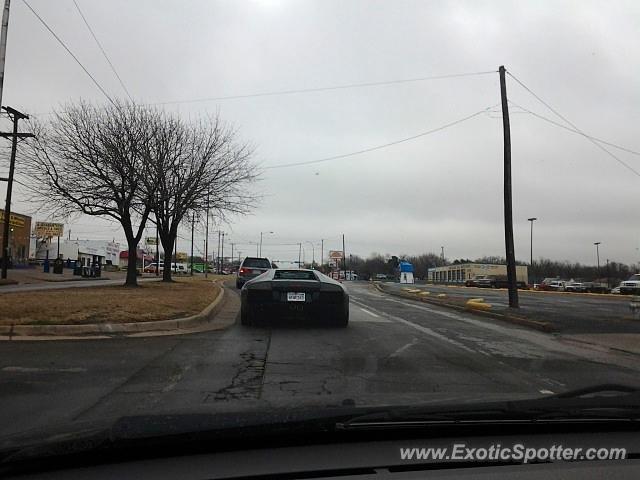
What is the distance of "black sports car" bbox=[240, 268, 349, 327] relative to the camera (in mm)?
10820

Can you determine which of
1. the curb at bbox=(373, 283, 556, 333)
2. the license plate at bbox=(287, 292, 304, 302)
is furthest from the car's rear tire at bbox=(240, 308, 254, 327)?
the curb at bbox=(373, 283, 556, 333)

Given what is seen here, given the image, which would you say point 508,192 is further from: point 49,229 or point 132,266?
point 49,229

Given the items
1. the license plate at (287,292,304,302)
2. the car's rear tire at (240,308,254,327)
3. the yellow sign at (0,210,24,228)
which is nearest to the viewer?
the license plate at (287,292,304,302)

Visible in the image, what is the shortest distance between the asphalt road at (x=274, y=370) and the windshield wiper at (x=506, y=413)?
1.11 ft

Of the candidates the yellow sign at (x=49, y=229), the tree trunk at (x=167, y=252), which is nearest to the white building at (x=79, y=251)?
the yellow sign at (x=49, y=229)

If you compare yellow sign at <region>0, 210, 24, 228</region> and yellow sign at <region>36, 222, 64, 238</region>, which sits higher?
yellow sign at <region>36, 222, 64, 238</region>

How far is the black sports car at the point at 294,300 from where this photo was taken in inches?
426

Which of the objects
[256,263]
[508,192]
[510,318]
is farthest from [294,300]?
[256,263]

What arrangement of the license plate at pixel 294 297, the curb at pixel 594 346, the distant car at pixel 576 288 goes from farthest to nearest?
the distant car at pixel 576 288 → the license plate at pixel 294 297 → the curb at pixel 594 346

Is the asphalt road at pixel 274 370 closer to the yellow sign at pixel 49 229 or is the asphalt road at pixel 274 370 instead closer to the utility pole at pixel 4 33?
the utility pole at pixel 4 33

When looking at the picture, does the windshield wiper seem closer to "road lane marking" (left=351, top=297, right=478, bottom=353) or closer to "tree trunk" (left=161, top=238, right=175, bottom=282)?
"road lane marking" (left=351, top=297, right=478, bottom=353)

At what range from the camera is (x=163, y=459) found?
7.93ft

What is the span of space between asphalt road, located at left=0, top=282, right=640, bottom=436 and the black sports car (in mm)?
365

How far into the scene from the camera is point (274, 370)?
705cm
